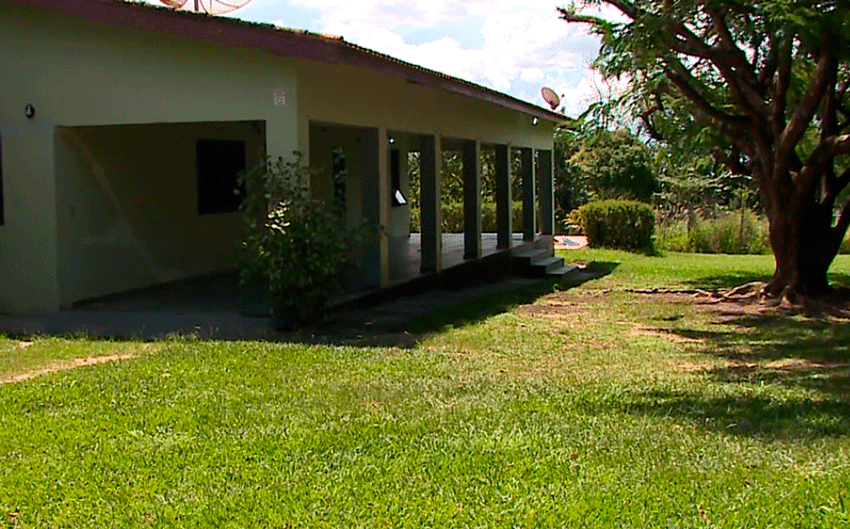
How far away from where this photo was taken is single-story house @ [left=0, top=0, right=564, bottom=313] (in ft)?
34.9

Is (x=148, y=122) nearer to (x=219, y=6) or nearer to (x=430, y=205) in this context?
(x=219, y=6)

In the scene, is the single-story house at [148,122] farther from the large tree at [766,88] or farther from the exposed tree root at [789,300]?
the exposed tree root at [789,300]

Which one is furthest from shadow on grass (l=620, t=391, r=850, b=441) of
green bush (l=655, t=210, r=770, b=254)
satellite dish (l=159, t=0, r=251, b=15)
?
green bush (l=655, t=210, r=770, b=254)

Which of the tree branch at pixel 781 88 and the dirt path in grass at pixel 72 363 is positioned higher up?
the tree branch at pixel 781 88

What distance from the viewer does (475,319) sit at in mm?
12211

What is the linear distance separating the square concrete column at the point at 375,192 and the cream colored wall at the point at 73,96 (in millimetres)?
2577

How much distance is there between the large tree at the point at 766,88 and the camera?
13.1m

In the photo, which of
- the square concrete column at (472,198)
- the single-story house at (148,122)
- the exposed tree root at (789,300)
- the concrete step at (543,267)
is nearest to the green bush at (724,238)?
the concrete step at (543,267)

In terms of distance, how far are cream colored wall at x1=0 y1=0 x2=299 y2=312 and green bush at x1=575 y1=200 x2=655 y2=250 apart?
53.2 feet

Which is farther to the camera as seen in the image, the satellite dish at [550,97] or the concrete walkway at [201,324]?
the satellite dish at [550,97]

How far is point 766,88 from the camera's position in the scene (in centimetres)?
1565

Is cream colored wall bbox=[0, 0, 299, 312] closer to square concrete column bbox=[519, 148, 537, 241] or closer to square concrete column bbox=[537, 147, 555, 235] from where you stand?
square concrete column bbox=[519, 148, 537, 241]

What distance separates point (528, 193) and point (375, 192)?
837cm

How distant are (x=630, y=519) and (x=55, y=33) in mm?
9841
